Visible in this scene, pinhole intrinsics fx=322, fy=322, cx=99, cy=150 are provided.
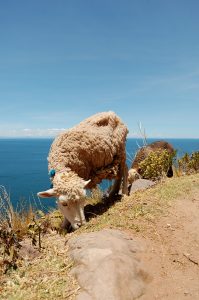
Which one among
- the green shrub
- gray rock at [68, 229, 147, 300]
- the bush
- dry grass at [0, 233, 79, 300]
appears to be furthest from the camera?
the green shrub

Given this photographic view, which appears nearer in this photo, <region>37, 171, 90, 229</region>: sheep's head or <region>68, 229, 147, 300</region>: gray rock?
<region>68, 229, 147, 300</region>: gray rock

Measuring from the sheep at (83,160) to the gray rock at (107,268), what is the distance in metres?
1.60

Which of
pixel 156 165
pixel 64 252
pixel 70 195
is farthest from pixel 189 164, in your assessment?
pixel 64 252

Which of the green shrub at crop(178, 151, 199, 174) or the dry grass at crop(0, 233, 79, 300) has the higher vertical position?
the green shrub at crop(178, 151, 199, 174)

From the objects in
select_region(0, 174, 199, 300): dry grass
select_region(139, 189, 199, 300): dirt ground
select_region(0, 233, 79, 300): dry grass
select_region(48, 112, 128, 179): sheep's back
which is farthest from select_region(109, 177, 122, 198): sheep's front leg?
select_region(0, 233, 79, 300): dry grass

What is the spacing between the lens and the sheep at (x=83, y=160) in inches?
285

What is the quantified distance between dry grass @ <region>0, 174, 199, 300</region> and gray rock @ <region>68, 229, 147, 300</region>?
194mm

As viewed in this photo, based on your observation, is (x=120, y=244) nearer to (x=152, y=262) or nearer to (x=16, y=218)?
(x=152, y=262)

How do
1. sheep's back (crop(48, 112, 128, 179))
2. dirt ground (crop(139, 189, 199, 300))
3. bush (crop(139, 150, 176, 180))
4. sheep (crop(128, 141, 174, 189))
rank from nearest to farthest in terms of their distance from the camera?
dirt ground (crop(139, 189, 199, 300)) → sheep's back (crop(48, 112, 128, 179)) → bush (crop(139, 150, 176, 180)) → sheep (crop(128, 141, 174, 189))

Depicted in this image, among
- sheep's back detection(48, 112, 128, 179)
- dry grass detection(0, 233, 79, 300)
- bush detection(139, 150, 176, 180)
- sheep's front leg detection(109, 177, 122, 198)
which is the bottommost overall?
dry grass detection(0, 233, 79, 300)

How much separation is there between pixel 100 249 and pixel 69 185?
7.68ft

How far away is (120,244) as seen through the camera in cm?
536

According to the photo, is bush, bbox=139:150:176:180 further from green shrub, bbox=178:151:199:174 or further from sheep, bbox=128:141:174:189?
sheep, bbox=128:141:174:189

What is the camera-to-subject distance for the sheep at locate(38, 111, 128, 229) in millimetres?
7234
